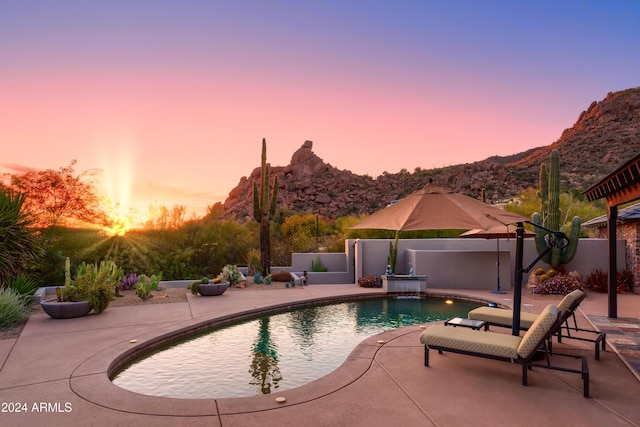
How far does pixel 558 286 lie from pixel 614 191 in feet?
16.6

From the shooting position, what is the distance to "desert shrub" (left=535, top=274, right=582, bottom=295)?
451 inches

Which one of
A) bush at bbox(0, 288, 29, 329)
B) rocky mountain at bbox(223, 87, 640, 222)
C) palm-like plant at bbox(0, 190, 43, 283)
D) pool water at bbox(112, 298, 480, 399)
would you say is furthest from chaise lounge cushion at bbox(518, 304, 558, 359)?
rocky mountain at bbox(223, 87, 640, 222)

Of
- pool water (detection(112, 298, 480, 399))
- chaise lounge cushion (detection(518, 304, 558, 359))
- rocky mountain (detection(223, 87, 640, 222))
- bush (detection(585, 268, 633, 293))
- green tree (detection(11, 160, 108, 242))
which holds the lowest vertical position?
pool water (detection(112, 298, 480, 399))

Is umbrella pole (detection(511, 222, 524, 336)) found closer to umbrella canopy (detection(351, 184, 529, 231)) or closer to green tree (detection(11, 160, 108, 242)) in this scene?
umbrella canopy (detection(351, 184, 529, 231))

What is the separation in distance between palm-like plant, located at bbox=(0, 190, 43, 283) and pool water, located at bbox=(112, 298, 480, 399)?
5.12 metres

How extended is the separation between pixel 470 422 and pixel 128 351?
4.75 meters

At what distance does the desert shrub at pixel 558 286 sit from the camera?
37.6 ft

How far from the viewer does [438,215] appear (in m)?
5.69

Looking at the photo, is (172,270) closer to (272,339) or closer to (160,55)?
(160,55)

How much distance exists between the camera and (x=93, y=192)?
583 inches

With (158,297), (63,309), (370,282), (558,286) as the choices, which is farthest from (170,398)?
(558,286)

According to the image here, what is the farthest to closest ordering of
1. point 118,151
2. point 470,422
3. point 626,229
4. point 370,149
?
point 370,149 → point 118,151 → point 626,229 → point 470,422

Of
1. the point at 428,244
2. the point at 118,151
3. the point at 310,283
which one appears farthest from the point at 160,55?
the point at 428,244

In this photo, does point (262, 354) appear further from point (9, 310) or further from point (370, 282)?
point (370, 282)
